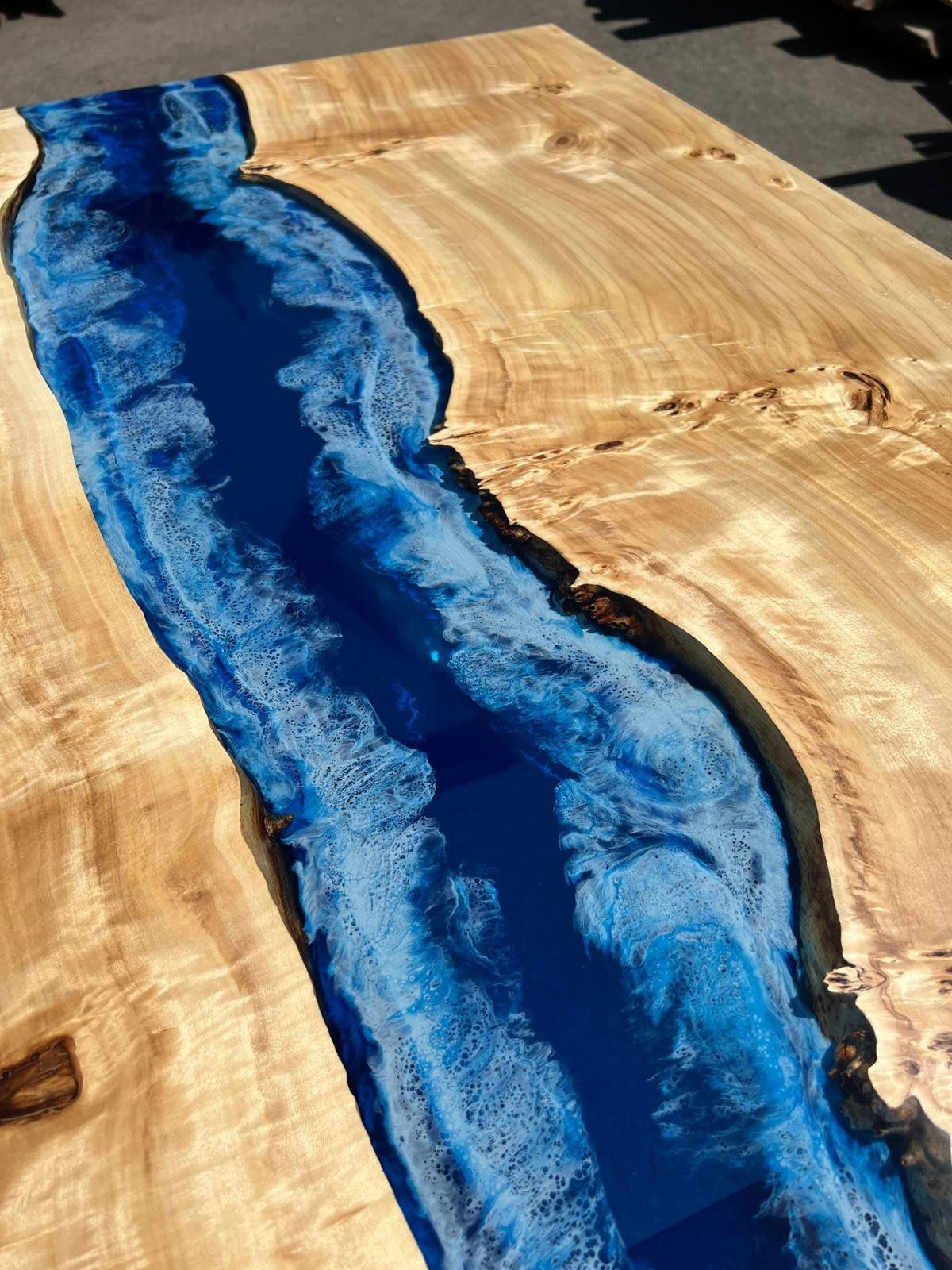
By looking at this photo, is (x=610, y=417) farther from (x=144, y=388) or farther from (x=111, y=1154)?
(x=111, y=1154)

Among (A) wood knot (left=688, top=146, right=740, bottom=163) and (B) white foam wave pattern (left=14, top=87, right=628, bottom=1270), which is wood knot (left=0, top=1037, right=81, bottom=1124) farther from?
(A) wood knot (left=688, top=146, right=740, bottom=163)

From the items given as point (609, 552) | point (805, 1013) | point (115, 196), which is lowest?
point (805, 1013)

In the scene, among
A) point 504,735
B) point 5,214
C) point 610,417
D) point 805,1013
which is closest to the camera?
point 805,1013

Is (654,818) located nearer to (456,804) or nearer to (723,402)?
(456,804)

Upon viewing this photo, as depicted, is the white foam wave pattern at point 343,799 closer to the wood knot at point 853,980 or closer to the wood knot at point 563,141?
the wood knot at point 853,980

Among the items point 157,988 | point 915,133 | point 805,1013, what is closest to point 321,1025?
point 157,988

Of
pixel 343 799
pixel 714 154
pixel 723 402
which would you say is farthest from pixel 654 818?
pixel 714 154

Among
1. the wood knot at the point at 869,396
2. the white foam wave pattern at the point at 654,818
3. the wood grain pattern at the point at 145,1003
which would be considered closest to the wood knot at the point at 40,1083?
the wood grain pattern at the point at 145,1003
